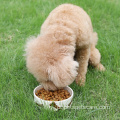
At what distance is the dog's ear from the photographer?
7.29ft

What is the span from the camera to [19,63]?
3521 mm

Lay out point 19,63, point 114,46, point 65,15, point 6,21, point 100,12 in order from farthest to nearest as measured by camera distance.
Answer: point 100,12 < point 6,21 < point 114,46 < point 19,63 < point 65,15

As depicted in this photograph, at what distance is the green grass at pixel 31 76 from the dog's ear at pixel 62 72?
1.32 ft

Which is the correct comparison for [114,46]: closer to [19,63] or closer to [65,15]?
[65,15]

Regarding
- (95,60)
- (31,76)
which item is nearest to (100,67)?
(95,60)

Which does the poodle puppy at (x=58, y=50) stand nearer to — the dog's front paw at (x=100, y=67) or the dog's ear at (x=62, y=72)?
the dog's ear at (x=62, y=72)

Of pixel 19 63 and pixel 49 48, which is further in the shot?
pixel 19 63

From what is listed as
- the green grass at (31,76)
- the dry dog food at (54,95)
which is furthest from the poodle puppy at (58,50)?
the green grass at (31,76)

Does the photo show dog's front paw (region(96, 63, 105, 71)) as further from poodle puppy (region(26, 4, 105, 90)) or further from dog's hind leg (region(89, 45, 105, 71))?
poodle puppy (region(26, 4, 105, 90))

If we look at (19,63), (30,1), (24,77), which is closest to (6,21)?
(30,1)

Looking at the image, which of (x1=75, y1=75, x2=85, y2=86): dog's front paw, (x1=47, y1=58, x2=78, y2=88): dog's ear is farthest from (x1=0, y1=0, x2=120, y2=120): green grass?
(x1=47, y1=58, x2=78, y2=88): dog's ear

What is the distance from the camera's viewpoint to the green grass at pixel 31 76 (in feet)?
8.21

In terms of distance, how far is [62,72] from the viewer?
223 centimetres

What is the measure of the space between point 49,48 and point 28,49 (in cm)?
30
